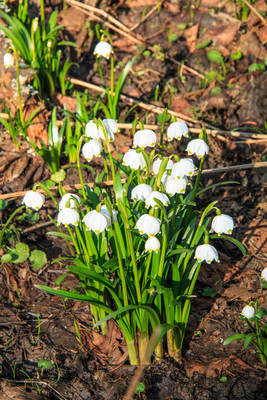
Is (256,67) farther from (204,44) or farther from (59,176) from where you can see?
(59,176)

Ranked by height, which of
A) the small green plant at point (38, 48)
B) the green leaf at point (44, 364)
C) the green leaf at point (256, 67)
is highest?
the small green plant at point (38, 48)

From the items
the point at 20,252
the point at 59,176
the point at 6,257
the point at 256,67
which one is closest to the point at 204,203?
the point at 59,176

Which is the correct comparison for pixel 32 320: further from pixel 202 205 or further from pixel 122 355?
pixel 202 205

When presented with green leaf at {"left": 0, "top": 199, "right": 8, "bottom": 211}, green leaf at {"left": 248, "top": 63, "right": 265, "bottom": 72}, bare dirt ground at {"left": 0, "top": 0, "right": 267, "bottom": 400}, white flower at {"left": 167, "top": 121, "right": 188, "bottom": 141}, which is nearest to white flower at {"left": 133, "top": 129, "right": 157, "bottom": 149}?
white flower at {"left": 167, "top": 121, "right": 188, "bottom": 141}

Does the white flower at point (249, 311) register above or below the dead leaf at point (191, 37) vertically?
below

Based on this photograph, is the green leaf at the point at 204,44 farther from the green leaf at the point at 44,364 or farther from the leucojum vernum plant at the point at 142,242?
the green leaf at the point at 44,364

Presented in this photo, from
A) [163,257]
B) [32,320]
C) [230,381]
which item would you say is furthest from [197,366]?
[32,320]

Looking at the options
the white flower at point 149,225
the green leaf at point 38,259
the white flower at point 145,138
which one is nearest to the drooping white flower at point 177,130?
the white flower at point 145,138
